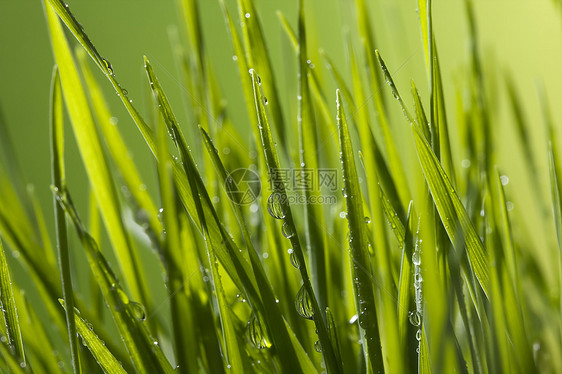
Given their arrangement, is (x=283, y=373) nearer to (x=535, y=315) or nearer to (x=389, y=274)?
(x=389, y=274)

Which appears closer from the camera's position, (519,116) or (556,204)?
(556,204)

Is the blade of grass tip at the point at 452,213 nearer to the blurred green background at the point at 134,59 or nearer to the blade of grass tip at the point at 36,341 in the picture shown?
the blade of grass tip at the point at 36,341

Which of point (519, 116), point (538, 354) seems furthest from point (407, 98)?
point (538, 354)

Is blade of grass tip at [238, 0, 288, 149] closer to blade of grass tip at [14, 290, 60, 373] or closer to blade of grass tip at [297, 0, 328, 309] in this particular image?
blade of grass tip at [297, 0, 328, 309]

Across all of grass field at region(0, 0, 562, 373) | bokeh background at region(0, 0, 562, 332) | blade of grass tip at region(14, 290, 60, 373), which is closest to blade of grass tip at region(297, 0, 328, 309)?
grass field at region(0, 0, 562, 373)

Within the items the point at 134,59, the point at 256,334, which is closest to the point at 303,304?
the point at 256,334
